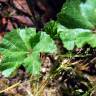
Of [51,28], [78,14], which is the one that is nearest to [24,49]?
[51,28]

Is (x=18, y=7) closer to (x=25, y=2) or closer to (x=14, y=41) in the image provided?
(x=25, y=2)

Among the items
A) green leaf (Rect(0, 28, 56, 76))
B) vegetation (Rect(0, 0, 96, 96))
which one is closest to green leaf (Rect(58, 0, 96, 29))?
vegetation (Rect(0, 0, 96, 96))

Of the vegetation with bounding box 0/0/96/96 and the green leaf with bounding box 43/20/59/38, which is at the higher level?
the green leaf with bounding box 43/20/59/38

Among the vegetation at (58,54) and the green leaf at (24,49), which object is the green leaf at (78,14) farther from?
the green leaf at (24,49)

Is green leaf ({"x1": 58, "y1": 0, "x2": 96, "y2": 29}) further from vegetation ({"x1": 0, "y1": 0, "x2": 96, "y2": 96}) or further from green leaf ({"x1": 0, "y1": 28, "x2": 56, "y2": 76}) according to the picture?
green leaf ({"x1": 0, "y1": 28, "x2": 56, "y2": 76})

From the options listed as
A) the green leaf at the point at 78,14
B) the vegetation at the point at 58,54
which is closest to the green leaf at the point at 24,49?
the vegetation at the point at 58,54

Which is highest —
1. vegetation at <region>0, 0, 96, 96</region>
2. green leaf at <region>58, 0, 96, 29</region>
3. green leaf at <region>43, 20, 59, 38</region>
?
green leaf at <region>58, 0, 96, 29</region>
